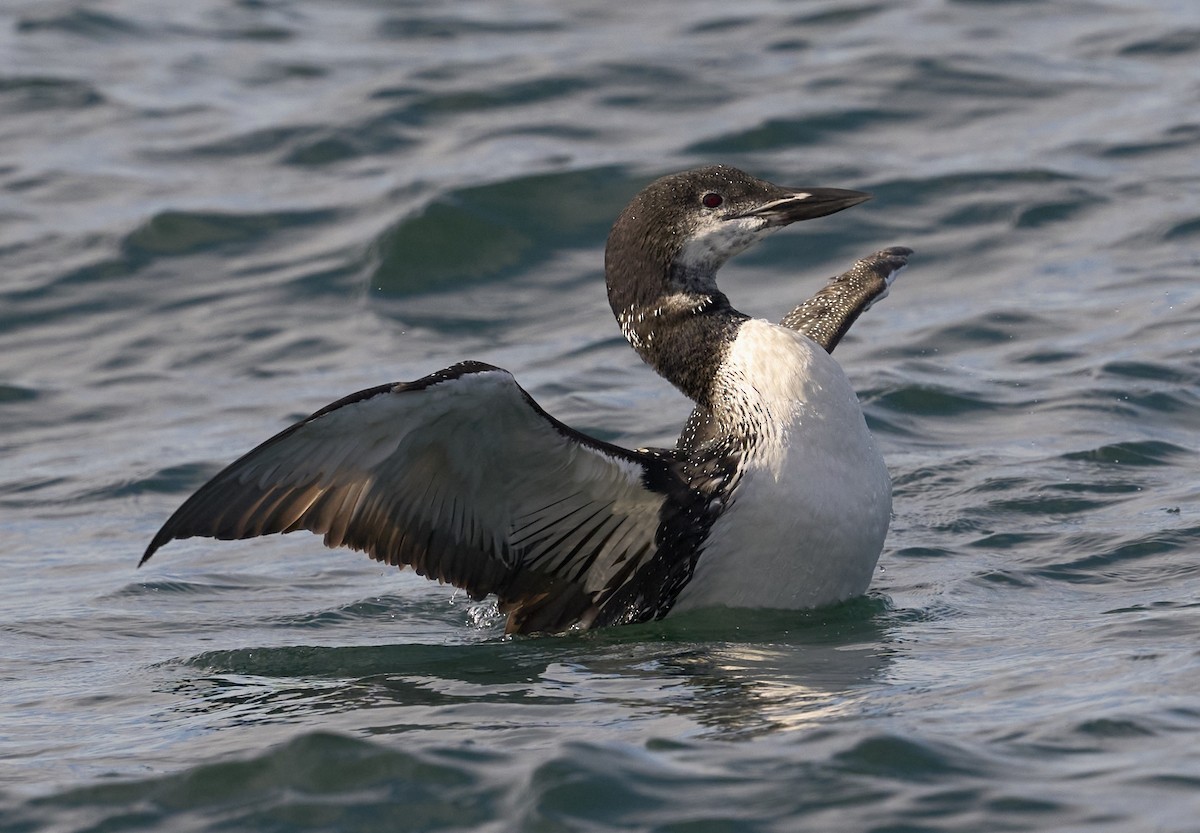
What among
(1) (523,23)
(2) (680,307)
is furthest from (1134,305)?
(1) (523,23)

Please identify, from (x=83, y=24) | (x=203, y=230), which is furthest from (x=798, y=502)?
(x=83, y=24)

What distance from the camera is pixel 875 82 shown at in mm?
12914

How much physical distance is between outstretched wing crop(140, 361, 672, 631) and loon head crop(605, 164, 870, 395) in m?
0.62

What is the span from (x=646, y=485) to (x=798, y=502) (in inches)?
18.6

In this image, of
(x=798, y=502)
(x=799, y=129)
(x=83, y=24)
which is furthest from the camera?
(x=83, y=24)

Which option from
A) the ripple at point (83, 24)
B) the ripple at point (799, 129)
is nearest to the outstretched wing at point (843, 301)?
the ripple at point (799, 129)

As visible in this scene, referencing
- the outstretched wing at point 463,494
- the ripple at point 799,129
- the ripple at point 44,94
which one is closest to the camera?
the outstretched wing at point 463,494

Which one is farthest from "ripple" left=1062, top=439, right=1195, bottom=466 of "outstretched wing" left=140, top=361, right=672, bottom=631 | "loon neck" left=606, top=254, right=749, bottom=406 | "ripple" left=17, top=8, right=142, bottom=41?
"ripple" left=17, top=8, right=142, bottom=41

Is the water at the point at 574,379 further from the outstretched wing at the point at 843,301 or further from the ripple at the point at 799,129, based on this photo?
the outstretched wing at the point at 843,301

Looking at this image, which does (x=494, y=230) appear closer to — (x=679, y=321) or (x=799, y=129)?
(x=799, y=129)

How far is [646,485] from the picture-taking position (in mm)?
5785

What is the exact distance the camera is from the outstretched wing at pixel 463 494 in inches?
209

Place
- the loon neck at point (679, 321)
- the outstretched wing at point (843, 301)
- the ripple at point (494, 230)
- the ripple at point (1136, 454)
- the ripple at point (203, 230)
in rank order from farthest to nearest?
the ripple at point (203, 230) → the ripple at point (494, 230) → the ripple at point (1136, 454) → the outstretched wing at point (843, 301) → the loon neck at point (679, 321)

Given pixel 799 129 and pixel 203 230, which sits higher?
pixel 799 129
